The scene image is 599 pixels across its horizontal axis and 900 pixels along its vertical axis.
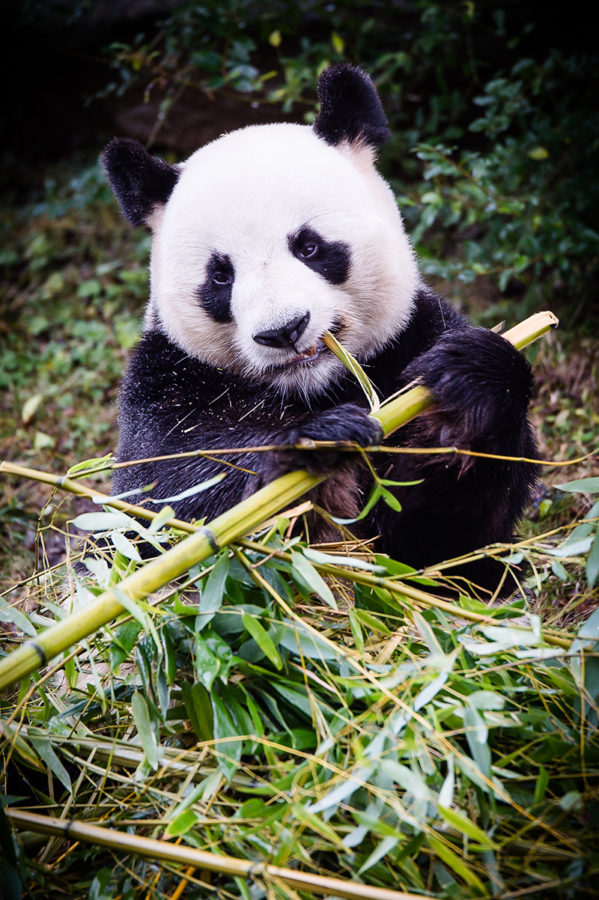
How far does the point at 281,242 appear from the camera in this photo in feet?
7.95

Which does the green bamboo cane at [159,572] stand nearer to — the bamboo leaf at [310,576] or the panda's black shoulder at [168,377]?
the bamboo leaf at [310,576]

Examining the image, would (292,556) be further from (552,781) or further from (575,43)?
(575,43)

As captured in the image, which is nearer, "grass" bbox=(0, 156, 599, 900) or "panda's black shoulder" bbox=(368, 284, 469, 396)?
"grass" bbox=(0, 156, 599, 900)

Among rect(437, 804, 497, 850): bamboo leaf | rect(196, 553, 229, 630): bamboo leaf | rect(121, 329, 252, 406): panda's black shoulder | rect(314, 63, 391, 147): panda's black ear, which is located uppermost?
rect(314, 63, 391, 147): panda's black ear

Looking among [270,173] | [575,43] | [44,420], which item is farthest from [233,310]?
[575,43]

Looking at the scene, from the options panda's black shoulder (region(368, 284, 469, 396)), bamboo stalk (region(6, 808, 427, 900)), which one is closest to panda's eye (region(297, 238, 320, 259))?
panda's black shoulder (region(368, 284, 469, 396))

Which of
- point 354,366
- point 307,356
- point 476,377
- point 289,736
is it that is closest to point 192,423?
point 307,356

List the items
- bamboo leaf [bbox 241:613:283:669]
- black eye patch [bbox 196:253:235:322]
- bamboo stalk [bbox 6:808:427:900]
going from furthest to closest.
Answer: black eye patch [bbox 196:253:235:322] → bamboo leaf [bbox 241:613:283:669] → bamboo stalk [bbox 6:808:427:900]

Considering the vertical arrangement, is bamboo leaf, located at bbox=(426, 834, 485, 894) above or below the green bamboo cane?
below

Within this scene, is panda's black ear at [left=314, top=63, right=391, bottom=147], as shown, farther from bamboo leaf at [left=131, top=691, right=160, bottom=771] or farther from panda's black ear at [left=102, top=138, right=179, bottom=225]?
bamboo leaf at [left=131, top=691, right=160, bottom=771]

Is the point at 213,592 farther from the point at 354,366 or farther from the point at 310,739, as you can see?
the point at 354,366

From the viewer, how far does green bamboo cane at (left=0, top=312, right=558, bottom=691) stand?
5.75ft

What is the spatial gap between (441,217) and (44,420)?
112 inches

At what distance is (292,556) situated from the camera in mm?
2006
